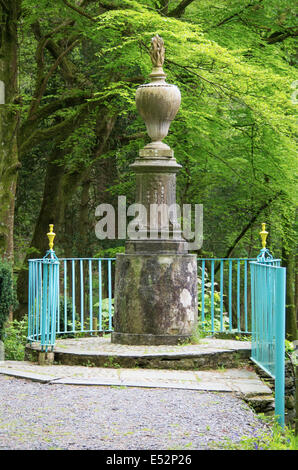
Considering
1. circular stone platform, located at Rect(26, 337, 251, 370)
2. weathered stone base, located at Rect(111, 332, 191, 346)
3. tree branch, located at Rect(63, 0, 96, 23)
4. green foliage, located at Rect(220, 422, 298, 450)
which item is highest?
tree branch, located at Rect(63, 0, 96, 23)

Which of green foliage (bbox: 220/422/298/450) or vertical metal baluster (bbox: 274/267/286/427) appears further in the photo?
vertical metal baluster (bbox: 274/267/286/427)

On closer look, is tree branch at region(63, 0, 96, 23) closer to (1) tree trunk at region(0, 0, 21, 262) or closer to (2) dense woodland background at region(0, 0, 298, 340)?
(2) dense woodland background at region(0, 0, 298, 340)

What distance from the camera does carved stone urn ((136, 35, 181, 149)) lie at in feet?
31.9

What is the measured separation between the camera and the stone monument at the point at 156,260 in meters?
9.26

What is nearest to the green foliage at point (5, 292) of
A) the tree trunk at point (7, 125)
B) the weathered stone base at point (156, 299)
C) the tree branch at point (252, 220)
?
the weathered stone base at point (156, 299)

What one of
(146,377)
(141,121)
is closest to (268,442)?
(146,377)

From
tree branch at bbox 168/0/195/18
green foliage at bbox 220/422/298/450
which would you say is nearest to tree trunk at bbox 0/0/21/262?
tree branch at bbox 168/0/195/18

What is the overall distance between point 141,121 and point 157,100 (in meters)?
7.40

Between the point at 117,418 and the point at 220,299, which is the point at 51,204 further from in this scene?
the point at 117,418

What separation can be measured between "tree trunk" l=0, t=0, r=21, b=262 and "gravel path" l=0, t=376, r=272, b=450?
7.55 m

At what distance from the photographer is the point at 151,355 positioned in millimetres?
8414

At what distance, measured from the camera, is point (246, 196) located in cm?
1833

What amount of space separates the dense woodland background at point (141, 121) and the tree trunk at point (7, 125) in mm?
24
